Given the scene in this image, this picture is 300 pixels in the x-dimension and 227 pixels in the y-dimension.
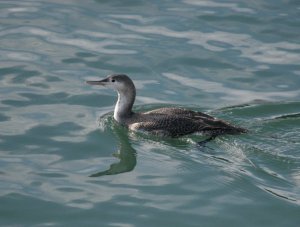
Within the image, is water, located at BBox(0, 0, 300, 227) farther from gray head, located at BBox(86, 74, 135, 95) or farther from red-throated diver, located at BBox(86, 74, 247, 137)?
gray head, located at BBox(86, 74, 135, 95)

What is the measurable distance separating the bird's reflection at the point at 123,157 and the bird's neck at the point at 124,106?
25 centimetres

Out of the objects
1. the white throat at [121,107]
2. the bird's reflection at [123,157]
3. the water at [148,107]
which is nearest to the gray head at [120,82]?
the white throat at [121,107]

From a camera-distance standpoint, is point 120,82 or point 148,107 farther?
point 148,107

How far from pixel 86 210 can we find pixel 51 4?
9.15 metres

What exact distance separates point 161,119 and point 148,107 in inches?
52.2

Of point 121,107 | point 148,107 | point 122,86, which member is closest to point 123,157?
point 121,107

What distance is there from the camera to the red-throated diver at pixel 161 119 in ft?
38.9

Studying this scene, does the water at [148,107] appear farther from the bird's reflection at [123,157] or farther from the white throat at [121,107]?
the white throat at [121,107]

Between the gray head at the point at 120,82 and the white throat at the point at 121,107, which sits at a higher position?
the gray head at the point at 120,82

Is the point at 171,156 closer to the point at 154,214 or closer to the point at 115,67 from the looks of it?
the point at 154,214

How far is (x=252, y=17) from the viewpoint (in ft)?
56.1

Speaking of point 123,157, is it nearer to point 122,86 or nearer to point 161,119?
point 161,119

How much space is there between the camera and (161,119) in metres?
12.1

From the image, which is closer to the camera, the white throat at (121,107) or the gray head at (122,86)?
the white throat at (121,107)
